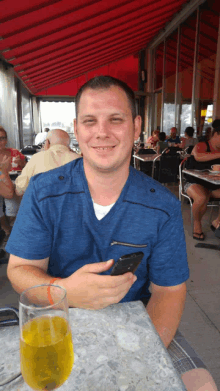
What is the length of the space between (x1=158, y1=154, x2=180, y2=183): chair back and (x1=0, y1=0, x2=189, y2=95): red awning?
3.66 metres

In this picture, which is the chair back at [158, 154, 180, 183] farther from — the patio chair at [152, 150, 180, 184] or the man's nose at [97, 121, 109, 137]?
the man's nose at [97, 121, 109, 137]

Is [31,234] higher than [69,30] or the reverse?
the reverse

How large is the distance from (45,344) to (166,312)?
0.62 m

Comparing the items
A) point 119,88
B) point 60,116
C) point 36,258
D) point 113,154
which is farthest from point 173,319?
point 60,116

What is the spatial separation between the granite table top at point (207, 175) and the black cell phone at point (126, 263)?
266 centimetres

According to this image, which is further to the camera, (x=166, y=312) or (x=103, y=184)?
(x=103, y=184)

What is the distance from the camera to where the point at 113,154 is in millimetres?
1113

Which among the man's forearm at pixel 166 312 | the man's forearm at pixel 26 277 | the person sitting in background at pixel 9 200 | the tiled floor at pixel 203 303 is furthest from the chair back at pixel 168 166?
the man's forearm at pixel 26 277

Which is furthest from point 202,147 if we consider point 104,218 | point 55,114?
point 55,114

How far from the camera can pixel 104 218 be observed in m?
1.03

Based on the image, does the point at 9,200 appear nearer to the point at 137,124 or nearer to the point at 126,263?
the point at 137,124

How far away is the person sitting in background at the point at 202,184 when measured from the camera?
379 centimetres

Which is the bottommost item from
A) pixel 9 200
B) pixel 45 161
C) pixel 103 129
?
pixel 9 200

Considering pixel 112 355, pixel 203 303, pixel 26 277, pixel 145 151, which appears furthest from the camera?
pixel 145 151
